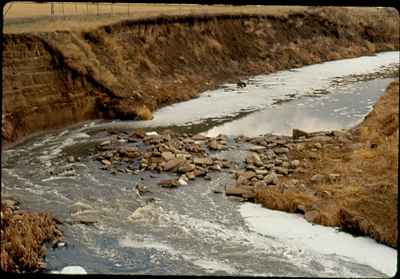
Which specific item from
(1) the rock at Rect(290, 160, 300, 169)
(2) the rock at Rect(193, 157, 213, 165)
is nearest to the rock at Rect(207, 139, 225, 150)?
(2) the rock at Rect(193, 157, 213, 165)

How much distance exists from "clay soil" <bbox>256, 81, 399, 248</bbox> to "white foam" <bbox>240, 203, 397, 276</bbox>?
27 centimetres

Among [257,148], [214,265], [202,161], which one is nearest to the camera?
[214,265]

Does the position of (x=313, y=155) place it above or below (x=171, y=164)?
below

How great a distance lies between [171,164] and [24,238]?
7136 millimetres

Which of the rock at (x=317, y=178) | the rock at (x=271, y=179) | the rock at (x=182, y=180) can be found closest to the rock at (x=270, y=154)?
the rock at (x=271, y=179)

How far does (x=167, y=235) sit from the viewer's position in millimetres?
11945

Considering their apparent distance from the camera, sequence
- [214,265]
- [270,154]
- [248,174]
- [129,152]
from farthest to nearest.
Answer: [270,154]
[129,152]
[248,174]
[214,265]

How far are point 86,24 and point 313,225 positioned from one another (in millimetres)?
20991

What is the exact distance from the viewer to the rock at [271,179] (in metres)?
15.8

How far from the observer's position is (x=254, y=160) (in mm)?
18047

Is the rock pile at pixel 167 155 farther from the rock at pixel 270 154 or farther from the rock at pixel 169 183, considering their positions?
the rock at pixel 270 154

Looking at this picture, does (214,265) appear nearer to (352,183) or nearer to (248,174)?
(352,183)

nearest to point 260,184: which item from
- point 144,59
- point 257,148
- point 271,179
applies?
point 271,179

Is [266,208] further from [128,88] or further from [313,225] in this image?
[128,88]
